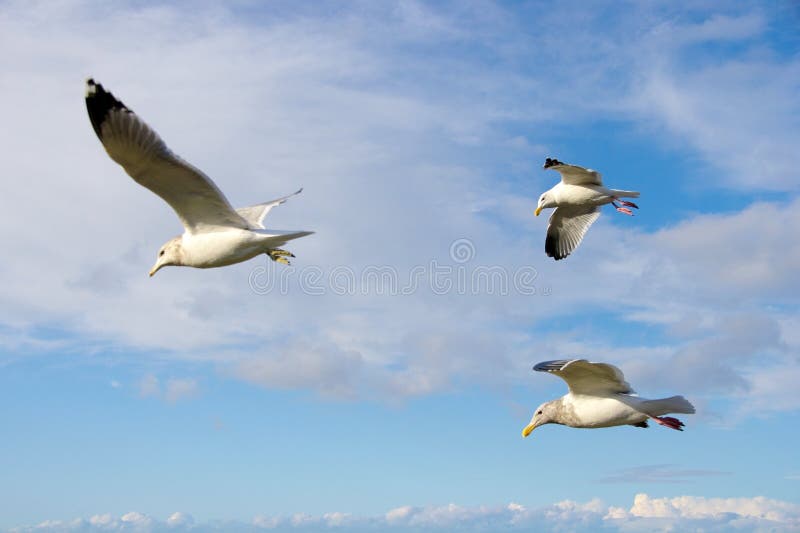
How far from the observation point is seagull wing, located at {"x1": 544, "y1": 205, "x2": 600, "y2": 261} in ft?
63.8

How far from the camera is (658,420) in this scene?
12.6 metres

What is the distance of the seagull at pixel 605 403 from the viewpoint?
12.3 metres

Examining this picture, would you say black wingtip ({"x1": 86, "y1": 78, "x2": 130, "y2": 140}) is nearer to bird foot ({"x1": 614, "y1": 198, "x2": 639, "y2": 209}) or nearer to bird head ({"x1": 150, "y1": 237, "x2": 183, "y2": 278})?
bird head ({"x1": 150, "y1": 237, "x2": 183, "y2": 278})

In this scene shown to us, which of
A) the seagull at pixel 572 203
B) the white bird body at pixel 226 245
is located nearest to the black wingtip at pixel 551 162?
the seagull at pixel 572 203

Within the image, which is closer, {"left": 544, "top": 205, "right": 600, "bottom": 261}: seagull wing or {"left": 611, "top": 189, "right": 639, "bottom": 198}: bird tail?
{"left": 611, "top": 189, "right": 639, "bottom": 198}: bird tail

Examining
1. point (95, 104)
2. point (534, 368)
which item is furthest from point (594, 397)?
point (95, 104)

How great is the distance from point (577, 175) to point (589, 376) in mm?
5853

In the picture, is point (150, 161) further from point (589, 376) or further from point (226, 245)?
point (589, 376)

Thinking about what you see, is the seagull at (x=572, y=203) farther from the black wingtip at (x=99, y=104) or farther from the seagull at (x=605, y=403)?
the black wingtip at (x=99, y=104)

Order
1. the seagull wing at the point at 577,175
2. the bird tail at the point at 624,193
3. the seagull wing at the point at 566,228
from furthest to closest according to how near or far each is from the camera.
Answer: the seagull wing at the point at 566,228 < the bird tail at the point at 624,193 < the seagull wing at the point at 577,175

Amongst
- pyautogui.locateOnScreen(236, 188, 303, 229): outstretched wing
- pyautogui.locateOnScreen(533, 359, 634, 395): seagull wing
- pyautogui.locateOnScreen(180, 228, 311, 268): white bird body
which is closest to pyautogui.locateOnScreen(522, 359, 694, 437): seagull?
pyautogui.locateOnScreen(533, 359, 634, 395): seagull wing

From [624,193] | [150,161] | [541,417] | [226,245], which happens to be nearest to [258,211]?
[226,245]

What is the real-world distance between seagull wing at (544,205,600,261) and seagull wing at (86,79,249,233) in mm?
9304

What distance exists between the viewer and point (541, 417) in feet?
45.6
